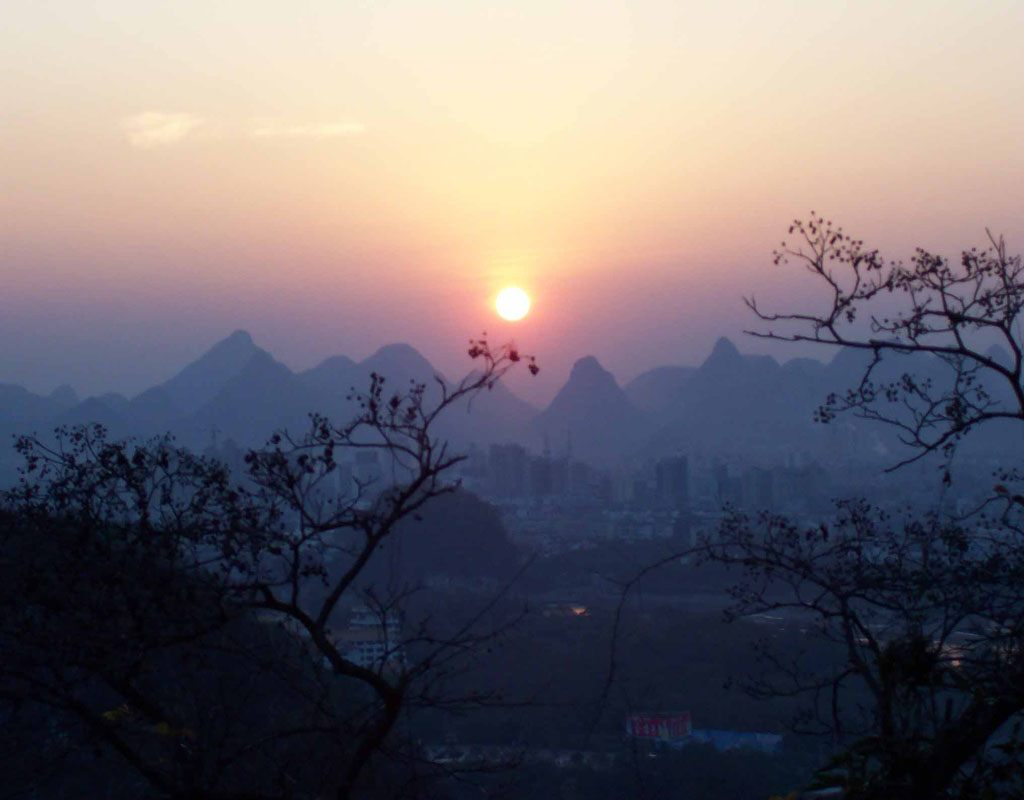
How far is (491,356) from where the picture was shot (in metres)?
4.43

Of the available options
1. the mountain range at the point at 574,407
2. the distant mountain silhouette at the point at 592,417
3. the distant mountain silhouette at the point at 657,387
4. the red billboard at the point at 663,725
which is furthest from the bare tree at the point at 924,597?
the distant mountain silhouette at the point at 657,387

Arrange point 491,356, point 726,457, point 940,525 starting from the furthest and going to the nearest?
1. point 726,457
2. point 940,525
3. point 491,356

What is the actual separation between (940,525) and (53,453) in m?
4.65

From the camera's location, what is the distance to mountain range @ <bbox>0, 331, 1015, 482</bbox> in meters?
38.0

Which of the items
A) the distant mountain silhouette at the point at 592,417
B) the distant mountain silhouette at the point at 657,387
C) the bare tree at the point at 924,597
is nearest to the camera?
the bare tree at the point at 924,597

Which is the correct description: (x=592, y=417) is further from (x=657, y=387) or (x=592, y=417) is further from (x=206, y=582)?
(x=206, y=582)

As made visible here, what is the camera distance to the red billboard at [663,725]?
9742mm

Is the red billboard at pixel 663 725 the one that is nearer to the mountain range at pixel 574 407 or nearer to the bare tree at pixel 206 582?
the bare tree at pixel 206 582

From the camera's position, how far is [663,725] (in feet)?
33.6

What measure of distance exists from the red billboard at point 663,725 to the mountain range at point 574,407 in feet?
54.7

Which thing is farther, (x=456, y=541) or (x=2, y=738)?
(x=456, y=541)

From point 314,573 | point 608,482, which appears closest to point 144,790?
point 314,573

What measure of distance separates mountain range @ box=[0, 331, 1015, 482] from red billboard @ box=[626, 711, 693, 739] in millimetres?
16663

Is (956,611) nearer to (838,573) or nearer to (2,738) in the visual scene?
(838,573)
